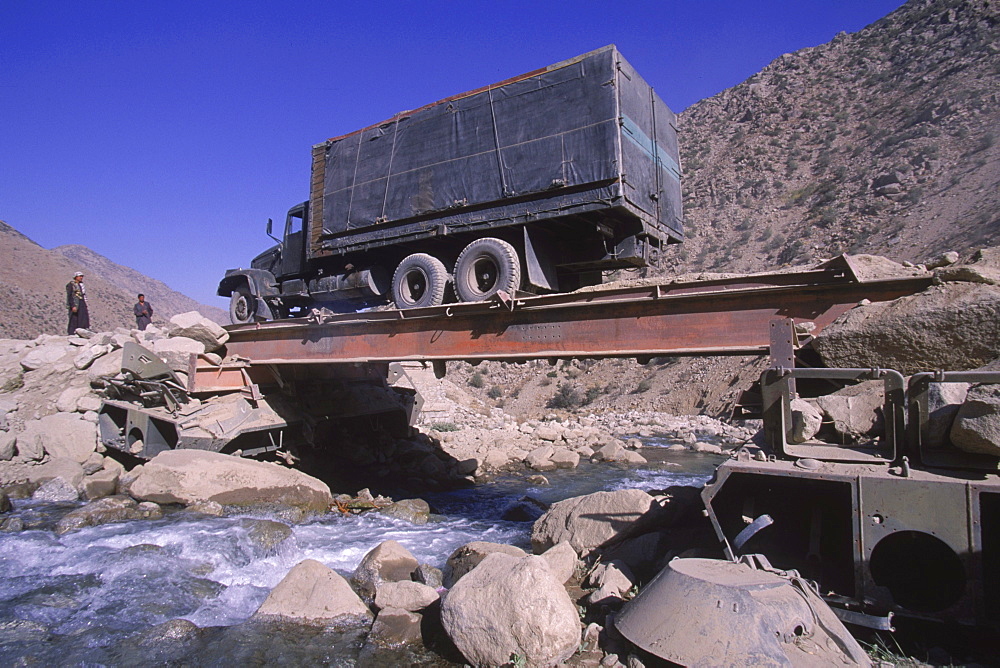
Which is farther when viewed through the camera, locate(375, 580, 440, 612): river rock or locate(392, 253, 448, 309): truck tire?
locate(392, 253, 448, 309): truck tire

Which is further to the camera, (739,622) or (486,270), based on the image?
(486,270)

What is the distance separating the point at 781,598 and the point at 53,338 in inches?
656

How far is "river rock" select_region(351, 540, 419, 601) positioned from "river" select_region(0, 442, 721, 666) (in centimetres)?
62

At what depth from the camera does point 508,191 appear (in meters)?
9.18

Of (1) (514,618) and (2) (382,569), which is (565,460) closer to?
(2) (382,569)

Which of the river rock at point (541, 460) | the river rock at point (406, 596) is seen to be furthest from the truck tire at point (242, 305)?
the river rock at point (406, 596)

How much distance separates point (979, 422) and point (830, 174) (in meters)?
35.0

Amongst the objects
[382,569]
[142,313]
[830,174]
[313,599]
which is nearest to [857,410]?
[382,569]

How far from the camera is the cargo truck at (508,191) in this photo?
28.3ft

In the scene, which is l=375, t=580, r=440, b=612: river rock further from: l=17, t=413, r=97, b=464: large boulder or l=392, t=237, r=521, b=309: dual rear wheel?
l=17, t=413, r=97, b=464: large boulder

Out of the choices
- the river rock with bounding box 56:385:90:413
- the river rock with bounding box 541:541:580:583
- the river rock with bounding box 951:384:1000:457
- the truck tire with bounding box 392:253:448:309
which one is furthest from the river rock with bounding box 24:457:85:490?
the river rock with bounding box 951:384:1000:457

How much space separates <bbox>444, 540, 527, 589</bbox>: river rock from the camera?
653 cm

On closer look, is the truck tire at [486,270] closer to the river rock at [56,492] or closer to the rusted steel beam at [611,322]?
the rusted steel beam at [611,322]

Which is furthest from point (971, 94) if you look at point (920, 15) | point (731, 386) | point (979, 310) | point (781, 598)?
point (781, 598)
